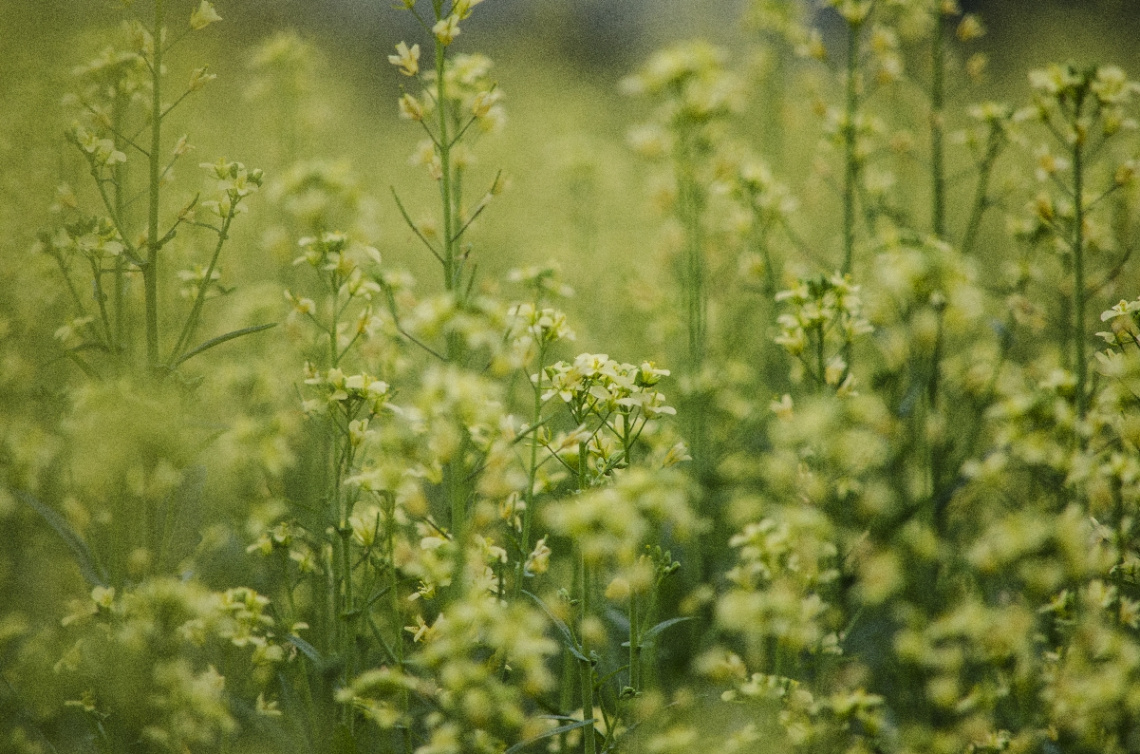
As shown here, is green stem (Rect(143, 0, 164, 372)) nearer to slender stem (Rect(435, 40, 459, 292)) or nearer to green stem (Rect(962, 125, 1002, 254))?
slender stem (Rect(435, 40, 459, 292))

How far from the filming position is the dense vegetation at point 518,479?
1.60 m

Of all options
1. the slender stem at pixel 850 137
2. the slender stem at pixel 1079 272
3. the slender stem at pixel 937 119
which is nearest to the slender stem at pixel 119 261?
the slender stem at pixel 850 137

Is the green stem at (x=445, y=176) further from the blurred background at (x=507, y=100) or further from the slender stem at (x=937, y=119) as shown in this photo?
the slender stem at (x=937, y=119)

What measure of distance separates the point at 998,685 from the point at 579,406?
138 centimetres

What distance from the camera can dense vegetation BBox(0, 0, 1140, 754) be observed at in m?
1.60

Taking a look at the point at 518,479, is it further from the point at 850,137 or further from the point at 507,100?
the point at 507,100

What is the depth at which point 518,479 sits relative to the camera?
6.01 ft

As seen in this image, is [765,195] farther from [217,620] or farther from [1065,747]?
[217,620]

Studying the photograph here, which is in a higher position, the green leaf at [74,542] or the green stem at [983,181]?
the green stem at [983,181]

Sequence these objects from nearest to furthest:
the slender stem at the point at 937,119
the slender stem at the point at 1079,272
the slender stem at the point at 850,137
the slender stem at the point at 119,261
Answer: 1. the slender stem at the point at 119,261
2. the slender stem at the point at 1079,272
3. the slender stem at the point at 850,137
4. the slender stem at the point at 937,119

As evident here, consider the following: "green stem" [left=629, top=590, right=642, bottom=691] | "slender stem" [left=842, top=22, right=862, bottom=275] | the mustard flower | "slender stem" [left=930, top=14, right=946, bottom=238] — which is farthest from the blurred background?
"green stem" [left=629, top=590, right=642, bottom=691]

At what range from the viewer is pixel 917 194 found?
6699 millimetres

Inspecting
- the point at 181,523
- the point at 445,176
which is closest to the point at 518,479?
the point at 445,176

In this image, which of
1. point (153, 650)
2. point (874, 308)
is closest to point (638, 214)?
point (874, 308)
